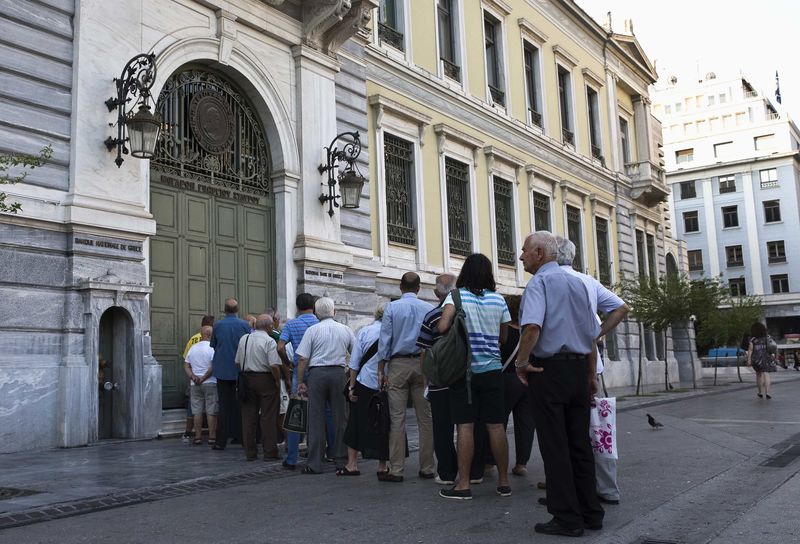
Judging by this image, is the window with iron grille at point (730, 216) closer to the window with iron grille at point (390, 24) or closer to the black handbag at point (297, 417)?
the window with iron grille at point (390, 24)

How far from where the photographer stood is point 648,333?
29.5 meters

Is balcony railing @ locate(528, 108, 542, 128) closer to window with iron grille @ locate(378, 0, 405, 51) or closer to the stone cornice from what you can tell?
the stone cornice

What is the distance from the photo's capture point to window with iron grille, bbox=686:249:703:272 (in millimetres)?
64375

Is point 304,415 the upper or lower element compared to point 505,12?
lower

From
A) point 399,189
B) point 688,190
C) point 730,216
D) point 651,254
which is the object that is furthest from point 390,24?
point 688,190

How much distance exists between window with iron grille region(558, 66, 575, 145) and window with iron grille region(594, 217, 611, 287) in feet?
10.1

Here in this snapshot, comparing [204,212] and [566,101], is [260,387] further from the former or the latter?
[566,101]

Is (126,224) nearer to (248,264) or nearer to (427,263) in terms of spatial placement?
(248,264)

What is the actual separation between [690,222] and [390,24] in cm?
5286

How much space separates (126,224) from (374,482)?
5414 millimetres

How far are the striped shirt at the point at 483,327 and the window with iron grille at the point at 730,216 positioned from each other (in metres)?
61.6

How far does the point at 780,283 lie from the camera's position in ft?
198

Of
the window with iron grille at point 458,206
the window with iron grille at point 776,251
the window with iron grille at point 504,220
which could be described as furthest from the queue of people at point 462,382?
the window with iron grille at point 776,251

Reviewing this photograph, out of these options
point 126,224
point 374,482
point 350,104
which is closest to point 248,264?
point 126,224
